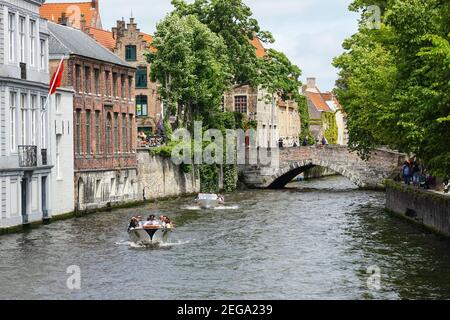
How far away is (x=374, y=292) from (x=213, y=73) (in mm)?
43621

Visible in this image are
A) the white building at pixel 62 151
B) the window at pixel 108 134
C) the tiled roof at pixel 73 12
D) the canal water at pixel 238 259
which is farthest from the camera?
the tiled roof at pixel 73 12

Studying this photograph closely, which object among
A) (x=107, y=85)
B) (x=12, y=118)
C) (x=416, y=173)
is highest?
(x=107, y=85)

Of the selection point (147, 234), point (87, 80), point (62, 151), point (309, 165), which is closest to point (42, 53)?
point (62, 151)

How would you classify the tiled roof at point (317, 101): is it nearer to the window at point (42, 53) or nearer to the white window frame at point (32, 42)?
the window at point (42, 53)

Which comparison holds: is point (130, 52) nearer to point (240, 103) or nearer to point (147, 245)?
point (240, 103)

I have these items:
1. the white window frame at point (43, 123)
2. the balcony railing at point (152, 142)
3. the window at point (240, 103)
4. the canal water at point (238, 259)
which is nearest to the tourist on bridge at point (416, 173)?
the canal water at point (238, 259)

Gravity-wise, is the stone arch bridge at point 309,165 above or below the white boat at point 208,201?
above

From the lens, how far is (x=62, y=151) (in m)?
54.2

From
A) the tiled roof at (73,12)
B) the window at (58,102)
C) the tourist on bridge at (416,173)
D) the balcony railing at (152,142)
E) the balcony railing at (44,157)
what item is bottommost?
the tourist on bridge at (416,173)

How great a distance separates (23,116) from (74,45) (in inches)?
491

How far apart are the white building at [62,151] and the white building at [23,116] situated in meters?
1.70

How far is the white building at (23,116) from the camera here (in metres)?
44.3

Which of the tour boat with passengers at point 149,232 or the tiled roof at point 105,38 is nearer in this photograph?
the tour boat with passengers at point 149,232

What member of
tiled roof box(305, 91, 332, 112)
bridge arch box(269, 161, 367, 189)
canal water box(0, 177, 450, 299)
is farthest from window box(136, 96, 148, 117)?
tiled roof box(305, 91, 332, 112)
